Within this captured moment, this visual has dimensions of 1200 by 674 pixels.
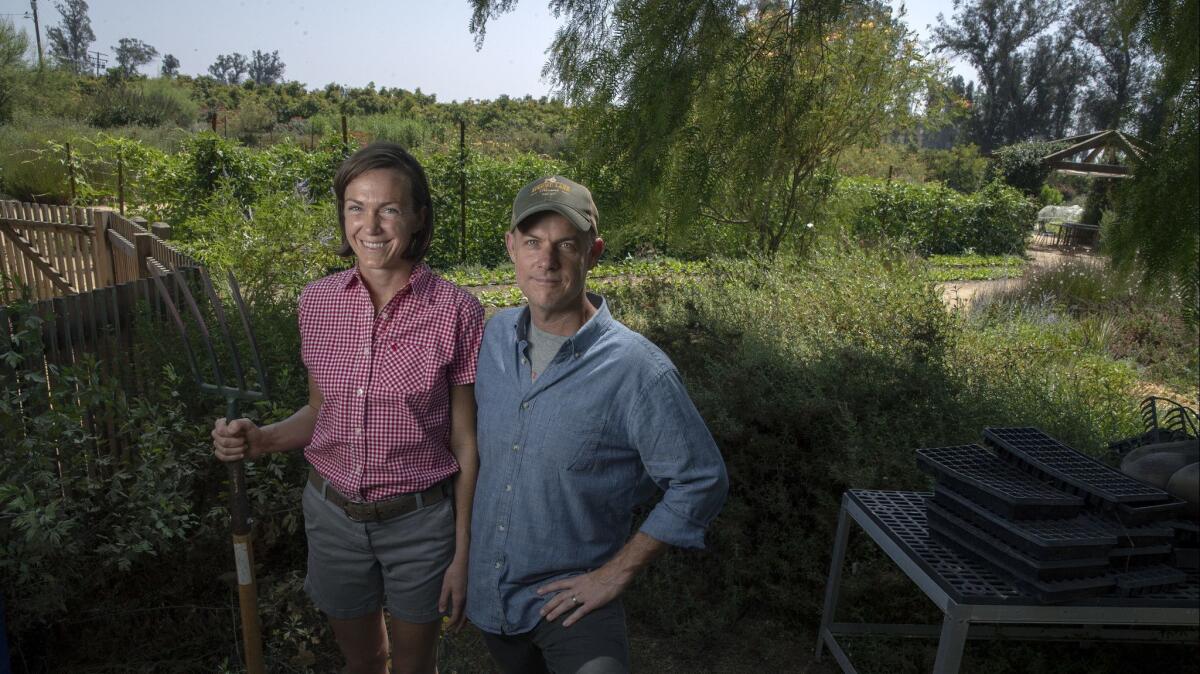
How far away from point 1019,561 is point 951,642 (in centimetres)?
29

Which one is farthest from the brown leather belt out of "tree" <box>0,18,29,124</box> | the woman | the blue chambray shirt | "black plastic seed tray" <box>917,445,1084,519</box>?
"tree" <box>0,18,29,124</box>

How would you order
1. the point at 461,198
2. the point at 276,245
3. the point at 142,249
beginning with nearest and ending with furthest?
the point at 142,249
the point at 276,245
the point at 461,198

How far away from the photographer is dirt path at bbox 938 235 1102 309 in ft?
30.0

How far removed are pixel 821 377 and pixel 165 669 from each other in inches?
130

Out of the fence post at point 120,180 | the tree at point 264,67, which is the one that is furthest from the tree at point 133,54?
the fence post at point 120,180

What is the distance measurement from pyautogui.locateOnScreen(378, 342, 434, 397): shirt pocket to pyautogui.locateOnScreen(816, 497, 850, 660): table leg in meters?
1.79

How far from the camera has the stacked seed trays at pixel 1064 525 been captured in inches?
76.5

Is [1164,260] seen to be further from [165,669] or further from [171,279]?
[171,279]

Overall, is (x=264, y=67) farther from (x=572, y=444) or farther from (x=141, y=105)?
(x=572, y=444)

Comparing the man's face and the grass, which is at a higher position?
the man's face

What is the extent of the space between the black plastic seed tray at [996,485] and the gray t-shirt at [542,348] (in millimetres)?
1245

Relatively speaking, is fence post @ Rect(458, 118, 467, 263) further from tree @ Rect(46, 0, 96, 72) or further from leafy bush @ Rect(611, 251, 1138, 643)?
tree @ Rect(46, 0, 96, 72)

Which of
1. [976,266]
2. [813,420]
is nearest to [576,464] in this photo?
[813,420]

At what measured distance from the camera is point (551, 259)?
1.73 m
